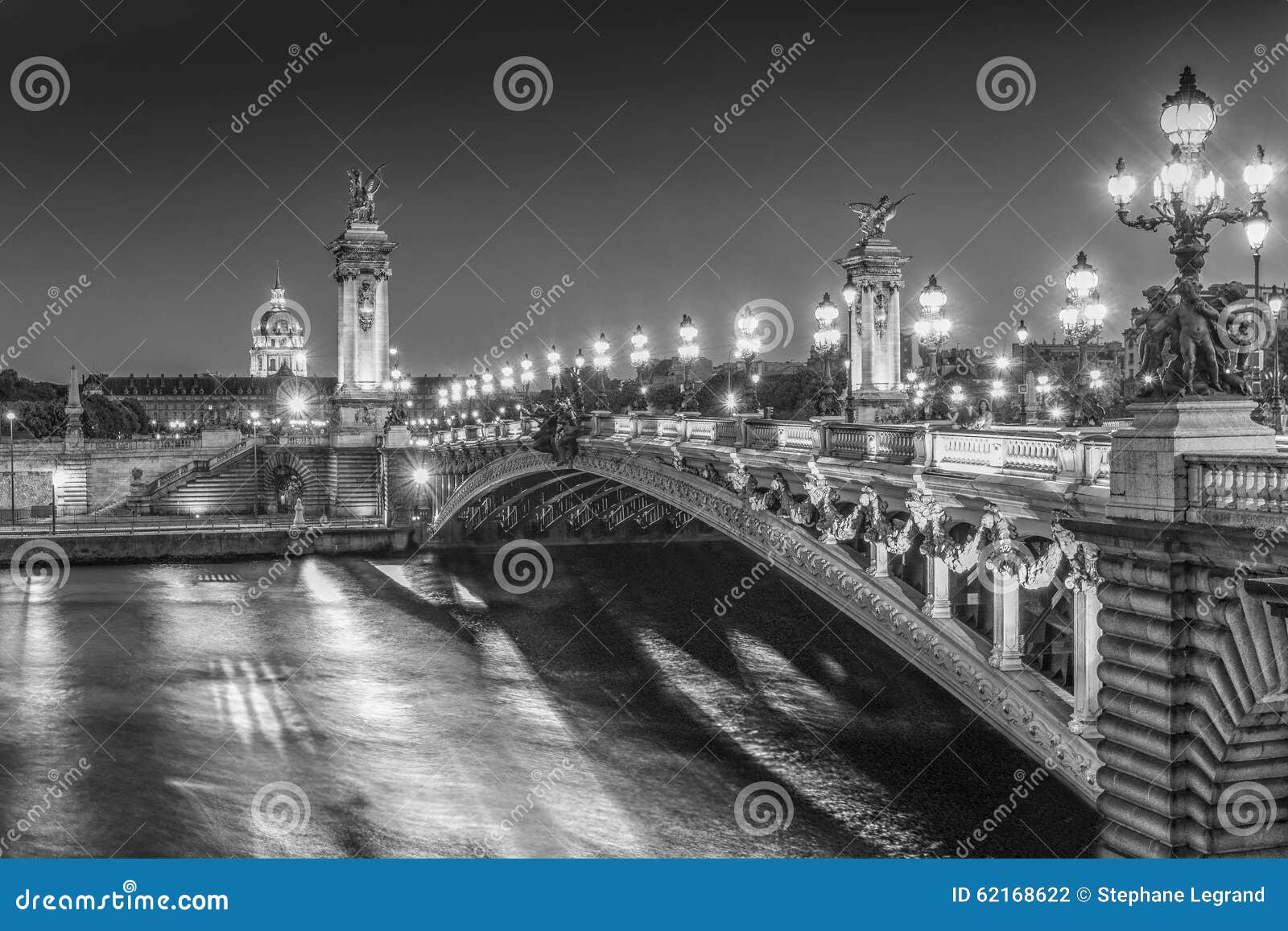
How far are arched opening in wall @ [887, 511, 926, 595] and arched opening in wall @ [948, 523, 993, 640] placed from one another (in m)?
0.56

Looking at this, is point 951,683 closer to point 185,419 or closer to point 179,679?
point 179,679

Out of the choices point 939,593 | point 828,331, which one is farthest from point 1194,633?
point 828,331

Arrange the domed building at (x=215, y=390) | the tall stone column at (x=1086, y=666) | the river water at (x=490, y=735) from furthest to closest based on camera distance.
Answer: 1. the domed building at (x=215, y=390)
2. the river water at (x=490, y=735)
3. the tall stone column at (x=1086, y=666)

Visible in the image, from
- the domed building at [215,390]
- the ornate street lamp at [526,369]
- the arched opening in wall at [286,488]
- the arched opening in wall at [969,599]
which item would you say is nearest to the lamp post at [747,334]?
the arched opening in wall at [969,599]

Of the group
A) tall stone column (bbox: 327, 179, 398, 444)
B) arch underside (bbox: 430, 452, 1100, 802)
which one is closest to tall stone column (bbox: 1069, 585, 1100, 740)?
arch underside (bbox: 430, 452, 1100, 802)

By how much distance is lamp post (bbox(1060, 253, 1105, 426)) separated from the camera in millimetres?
17438

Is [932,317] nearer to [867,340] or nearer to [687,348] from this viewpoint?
[687,348]

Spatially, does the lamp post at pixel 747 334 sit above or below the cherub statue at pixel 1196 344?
above

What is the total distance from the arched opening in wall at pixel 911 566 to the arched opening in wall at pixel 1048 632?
1674 millimetres

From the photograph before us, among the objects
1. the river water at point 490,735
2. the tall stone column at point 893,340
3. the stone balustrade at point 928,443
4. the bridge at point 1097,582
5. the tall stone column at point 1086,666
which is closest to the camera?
the bridge at point 1097,582

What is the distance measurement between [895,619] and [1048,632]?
87.8 inches

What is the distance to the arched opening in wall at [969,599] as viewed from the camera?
739 inches

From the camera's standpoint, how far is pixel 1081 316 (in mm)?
17906

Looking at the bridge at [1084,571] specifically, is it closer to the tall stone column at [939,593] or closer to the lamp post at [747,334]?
the tall stone column at [939,593]
